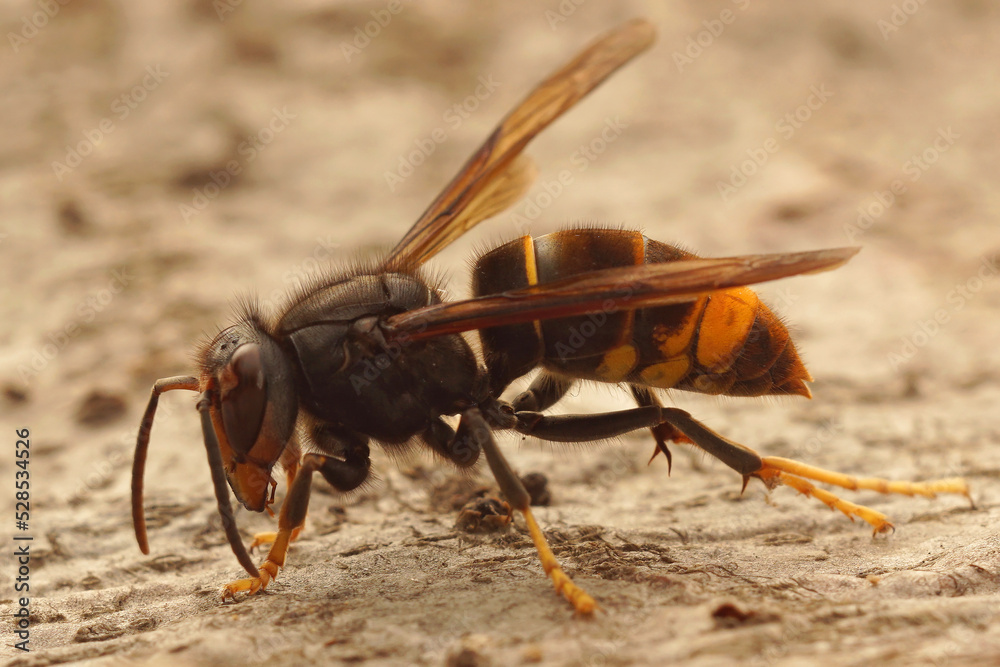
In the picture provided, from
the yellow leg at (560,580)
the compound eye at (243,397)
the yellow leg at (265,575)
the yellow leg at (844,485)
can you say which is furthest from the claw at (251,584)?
the yellow leg at (844,485)

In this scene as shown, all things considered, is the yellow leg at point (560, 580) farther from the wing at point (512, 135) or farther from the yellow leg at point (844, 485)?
the wing at point (512, 135)

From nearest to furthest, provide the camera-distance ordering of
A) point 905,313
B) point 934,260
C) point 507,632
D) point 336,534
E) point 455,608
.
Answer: point 507,632
point 455,608
point 336,534
point 905,313
point 934,260

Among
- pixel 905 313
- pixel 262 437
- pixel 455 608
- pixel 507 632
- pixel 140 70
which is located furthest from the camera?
pixel 140 70

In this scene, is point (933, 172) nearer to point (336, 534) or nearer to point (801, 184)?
point (801, 184)

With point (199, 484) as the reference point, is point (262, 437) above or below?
above

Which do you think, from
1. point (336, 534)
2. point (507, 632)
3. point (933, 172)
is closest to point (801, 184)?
point (933, 172)

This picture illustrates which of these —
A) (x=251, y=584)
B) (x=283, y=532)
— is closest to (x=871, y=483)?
(x=283, y=532)
